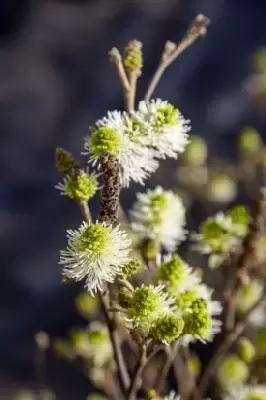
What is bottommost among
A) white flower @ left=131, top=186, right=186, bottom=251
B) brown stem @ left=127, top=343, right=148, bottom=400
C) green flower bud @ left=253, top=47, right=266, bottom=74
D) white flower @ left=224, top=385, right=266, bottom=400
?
white flower @ left=224, top=385, right=266, bottom=400

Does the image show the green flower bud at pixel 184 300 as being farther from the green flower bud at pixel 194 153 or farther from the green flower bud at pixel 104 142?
the green flower bud at pixel 194 153

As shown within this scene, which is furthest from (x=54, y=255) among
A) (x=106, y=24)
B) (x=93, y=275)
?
(x=93, y=275)

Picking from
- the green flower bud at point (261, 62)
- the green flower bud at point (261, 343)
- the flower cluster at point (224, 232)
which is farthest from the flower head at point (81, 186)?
the green flower bud at point (261, 62)

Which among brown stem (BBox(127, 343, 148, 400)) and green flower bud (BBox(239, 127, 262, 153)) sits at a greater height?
green flower bud (BBox(239, 127, 262, 153))

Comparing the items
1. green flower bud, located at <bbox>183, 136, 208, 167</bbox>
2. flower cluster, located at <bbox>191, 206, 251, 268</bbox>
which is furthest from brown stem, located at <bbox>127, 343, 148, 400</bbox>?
green flower bud, located at <bbox>183, 136, 208, 167</bbox>

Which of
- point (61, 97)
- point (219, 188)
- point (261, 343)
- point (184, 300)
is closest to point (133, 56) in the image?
point (184, 300)

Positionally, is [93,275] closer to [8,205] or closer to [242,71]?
[8,205]

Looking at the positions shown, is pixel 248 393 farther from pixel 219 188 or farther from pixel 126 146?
pixel 219 188

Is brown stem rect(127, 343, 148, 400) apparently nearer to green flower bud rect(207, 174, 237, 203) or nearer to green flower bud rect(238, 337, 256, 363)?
green flower bud rect(238, 337, 256, 363)
